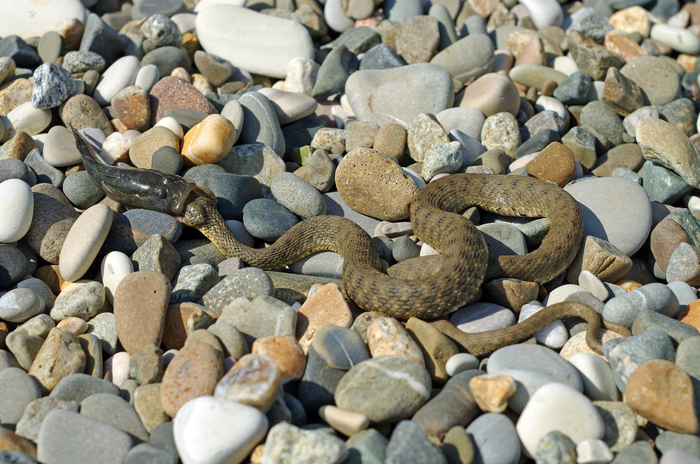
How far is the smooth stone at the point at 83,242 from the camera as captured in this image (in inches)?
191

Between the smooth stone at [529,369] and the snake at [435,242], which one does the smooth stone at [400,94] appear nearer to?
the snake at [435,242]

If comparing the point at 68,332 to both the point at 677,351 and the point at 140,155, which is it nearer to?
the point at 140,155

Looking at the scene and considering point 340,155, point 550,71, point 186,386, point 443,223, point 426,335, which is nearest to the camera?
point 186,386

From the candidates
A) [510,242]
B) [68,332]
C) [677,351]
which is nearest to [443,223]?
[510,242]

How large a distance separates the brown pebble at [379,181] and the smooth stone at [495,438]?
2.74 meters

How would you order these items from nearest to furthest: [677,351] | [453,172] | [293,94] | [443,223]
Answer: [677,351] → [443,223] → [453,172] → [293,94]

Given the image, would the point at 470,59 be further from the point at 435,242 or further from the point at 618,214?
the point at 435,242

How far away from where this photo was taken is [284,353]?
3713 mm

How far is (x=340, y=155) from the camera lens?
675 centimetres

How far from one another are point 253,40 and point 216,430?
22.5 ft

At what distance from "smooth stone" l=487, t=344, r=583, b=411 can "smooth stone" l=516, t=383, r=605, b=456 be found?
6.4 inches

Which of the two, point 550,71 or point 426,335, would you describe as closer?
point 426,335

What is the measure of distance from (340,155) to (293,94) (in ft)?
4.43

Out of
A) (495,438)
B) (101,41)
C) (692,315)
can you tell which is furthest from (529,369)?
(101,41)
